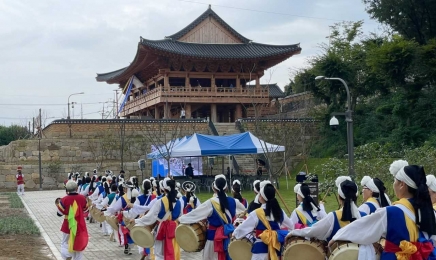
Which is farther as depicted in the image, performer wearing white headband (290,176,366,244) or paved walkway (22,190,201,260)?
paved walkway (22,190,201,260)

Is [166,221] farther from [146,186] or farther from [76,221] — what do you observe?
[76,221]

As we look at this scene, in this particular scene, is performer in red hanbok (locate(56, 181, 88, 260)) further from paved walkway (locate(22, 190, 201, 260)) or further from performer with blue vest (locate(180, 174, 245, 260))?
performer with blue vest (locate(180, 174, 245, 260))

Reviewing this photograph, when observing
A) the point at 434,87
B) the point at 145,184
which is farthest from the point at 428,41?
the point at 145,184

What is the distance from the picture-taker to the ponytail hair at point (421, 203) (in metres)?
4.32

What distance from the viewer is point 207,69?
135 feet

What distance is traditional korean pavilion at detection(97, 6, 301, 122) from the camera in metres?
38.5

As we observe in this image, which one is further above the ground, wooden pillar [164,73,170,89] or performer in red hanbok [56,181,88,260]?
wooden pillar [164,73,170,89]

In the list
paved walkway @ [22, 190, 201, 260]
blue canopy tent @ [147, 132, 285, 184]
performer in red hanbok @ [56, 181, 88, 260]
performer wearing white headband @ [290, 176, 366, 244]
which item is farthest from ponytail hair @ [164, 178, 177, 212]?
blue canopy tent @ [147, 132, 285, 184]

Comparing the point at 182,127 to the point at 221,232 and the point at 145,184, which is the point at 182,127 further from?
the point at 221,232

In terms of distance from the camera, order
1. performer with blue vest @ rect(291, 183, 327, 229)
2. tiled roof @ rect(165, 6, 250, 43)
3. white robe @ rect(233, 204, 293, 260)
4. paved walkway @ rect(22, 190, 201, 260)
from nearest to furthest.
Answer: white robe @ rect(233, 204, 293, 260)
performer with blue vest @ rect(291, 183, 327, 229)
paved walkway @ rect(22, 190, 201, 260)
tiled roof @ rect(165, 6, 250, 43)

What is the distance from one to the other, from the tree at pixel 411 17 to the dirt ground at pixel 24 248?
74.7 feet

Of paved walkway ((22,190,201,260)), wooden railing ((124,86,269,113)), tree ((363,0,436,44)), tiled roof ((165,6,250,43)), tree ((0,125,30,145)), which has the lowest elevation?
paved walkway ((22,190,201,260))

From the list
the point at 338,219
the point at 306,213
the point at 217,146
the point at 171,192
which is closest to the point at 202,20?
the point at 217,146

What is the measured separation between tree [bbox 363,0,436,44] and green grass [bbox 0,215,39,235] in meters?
21.6
